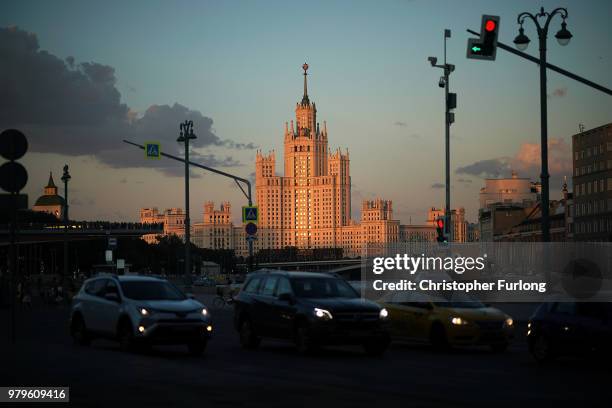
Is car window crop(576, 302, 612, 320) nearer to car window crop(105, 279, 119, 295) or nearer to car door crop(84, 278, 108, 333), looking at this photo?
car window crop(105, 279, 119, 295)

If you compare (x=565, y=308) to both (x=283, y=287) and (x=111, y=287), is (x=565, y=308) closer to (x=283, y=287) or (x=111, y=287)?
(x=283, y=287)

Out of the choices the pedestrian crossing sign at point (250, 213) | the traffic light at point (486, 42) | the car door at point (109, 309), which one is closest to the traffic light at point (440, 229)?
the pedestrian crossing sign at point (250, 213)

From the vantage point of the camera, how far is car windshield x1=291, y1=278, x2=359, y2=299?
74.4 ft

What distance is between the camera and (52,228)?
155 meters

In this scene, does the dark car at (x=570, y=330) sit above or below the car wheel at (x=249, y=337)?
above

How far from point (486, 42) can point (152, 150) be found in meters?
28.8

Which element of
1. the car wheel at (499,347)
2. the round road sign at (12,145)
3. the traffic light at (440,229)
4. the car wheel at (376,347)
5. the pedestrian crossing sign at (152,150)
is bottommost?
the car wheel at (499,347)

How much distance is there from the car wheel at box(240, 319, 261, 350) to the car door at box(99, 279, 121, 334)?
10.5 feet

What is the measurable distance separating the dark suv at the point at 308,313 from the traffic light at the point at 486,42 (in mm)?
6241

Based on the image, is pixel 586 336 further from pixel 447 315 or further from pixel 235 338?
pixel 235 338

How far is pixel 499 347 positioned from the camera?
24.3 metres

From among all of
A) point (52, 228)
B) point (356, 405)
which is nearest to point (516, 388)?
point (356, 405)

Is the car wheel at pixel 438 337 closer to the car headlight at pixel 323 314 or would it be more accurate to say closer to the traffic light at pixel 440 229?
the car headlight at pixel 323 314

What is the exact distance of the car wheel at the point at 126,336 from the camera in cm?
2171
